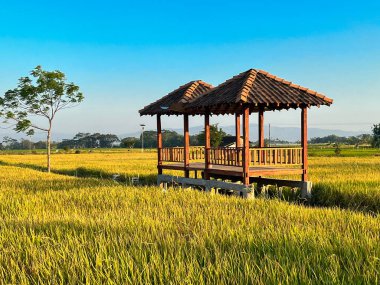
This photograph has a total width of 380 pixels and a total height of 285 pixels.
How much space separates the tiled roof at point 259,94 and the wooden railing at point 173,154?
8.54 ft

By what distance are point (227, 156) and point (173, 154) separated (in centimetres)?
388

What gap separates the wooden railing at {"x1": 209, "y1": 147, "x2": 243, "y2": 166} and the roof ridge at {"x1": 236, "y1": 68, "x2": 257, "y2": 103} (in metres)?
1.60

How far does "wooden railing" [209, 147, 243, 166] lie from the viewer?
1215cm

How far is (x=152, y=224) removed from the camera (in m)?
5.73

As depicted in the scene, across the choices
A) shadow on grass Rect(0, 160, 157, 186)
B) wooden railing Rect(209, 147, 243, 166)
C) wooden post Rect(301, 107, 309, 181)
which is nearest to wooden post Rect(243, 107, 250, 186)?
wooden railing Rect(209, 147, 243, 166)

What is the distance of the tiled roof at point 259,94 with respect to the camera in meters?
11.5

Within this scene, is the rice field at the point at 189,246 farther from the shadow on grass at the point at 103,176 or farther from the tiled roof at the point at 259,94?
the shadow on grass at the point at 103,176

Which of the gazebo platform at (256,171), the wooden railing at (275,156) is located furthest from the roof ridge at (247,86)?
the gazebo platform at (256,171)

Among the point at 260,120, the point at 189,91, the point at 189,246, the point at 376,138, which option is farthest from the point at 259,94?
the point at 376,138

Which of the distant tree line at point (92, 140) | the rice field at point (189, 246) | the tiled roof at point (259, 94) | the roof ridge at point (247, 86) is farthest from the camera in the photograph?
the distant tree line at point (92, 140)

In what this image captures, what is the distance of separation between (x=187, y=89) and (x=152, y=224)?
10.5 meters

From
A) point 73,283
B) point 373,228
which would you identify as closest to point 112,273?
point 73,283

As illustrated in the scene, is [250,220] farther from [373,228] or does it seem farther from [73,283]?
[73,283]

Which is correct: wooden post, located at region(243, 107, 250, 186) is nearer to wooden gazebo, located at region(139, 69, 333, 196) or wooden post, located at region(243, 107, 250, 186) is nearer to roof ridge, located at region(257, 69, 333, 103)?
wooden gazebo, located at region(139, 69, 333, 196)
